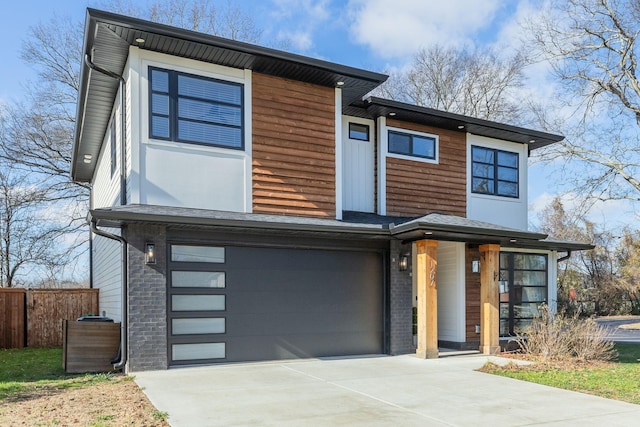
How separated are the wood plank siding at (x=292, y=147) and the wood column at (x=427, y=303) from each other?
6.81 feet

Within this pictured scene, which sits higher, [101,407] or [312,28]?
[312,28]

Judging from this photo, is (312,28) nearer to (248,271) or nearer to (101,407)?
(248,271)

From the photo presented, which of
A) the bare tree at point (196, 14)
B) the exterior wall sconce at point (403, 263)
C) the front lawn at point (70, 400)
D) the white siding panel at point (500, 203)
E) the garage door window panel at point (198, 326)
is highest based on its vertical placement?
the bare tree at point (196, 14)

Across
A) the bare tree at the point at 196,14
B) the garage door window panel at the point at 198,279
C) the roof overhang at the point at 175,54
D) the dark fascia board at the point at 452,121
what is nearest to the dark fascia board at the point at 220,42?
the roof overhang at the point at 175,54

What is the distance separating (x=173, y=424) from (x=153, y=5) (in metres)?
21.2

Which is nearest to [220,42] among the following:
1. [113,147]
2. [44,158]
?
[113,147]

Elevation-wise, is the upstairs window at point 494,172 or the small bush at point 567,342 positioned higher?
the upstairs window at point 494,172

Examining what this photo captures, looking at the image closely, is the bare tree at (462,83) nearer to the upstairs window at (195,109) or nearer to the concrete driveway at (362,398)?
the upstairs window at (195,109)

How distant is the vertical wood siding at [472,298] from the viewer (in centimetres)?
1168

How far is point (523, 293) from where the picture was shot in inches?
495

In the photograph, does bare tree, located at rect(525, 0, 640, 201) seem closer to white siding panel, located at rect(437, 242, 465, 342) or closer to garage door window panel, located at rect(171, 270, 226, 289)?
white siding panel, located at rect(437, 242, 465, 342)

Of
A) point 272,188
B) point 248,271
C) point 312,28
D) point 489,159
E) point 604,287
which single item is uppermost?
point 312,28

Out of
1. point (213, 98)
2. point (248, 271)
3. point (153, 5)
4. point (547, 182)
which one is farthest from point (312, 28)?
point (248, 271)

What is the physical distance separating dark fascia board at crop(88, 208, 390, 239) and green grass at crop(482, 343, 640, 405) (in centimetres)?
327
